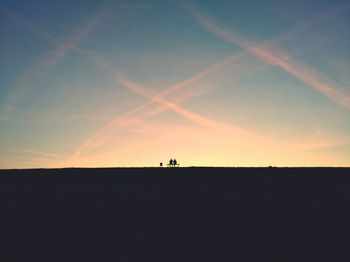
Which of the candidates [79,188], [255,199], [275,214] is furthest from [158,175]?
[275,214]

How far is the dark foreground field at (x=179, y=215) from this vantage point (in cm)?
1259

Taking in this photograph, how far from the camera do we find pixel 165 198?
15914mm

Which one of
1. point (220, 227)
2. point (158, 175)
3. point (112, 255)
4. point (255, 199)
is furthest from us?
point (158, 175)

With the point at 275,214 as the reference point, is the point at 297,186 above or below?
above

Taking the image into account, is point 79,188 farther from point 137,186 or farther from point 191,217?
point 191,217

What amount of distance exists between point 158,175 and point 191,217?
Result: 13.7 ft

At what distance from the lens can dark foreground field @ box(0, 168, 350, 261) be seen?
12.6 m

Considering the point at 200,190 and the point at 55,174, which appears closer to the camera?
the point at 200,190

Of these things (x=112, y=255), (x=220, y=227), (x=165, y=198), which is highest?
(x=165, y=198)

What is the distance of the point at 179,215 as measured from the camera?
14.7 m

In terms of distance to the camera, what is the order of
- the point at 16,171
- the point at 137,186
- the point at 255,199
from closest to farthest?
the point at 255,199
the point at 137,186
the point at 16,171

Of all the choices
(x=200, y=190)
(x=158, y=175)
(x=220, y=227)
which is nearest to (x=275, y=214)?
(x=220, y=227)

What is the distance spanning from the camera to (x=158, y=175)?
1833cm

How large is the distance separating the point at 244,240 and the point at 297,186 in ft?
14.9
